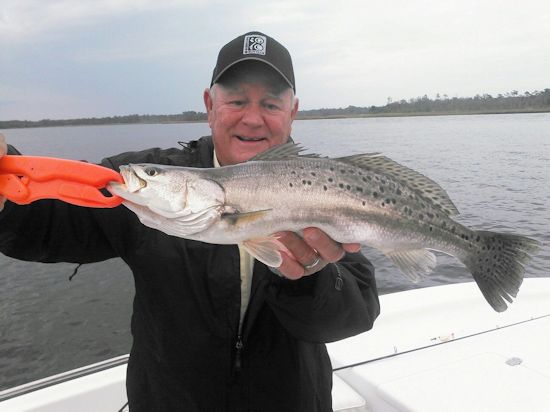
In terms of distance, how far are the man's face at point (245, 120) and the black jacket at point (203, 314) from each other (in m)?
0.88

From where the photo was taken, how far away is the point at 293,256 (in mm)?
2809

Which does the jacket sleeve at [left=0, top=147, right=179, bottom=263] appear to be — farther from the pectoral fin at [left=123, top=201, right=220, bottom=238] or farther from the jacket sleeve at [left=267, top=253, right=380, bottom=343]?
the jacket sleeve at [left=267, top=253, right=380, bottom=343]

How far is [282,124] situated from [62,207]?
5.65 feet

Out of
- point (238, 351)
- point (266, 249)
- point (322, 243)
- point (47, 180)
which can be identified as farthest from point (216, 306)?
point (47, 180)

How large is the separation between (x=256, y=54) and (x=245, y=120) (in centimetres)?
52

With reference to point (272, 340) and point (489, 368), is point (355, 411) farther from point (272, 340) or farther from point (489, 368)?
point (272, 340)

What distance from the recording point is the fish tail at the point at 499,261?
3193mm

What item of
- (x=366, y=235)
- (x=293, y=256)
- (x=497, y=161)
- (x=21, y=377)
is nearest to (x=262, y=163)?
(x=293, y=256)

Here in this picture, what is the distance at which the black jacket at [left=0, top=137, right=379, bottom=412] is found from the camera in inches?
113

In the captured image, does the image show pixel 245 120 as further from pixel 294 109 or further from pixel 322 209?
pixel 322 209

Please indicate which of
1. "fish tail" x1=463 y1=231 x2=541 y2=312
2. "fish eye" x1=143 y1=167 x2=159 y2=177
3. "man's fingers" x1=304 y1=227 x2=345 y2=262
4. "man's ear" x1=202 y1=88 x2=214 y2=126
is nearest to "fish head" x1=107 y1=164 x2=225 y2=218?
"fish eye" x1=143 y1=167 x2=159 y2=177

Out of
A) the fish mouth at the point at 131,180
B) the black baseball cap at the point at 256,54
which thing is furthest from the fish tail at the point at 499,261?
the fish mouth at the point at 131,180

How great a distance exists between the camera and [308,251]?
9.26ft

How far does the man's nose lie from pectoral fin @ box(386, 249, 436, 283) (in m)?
1.39
